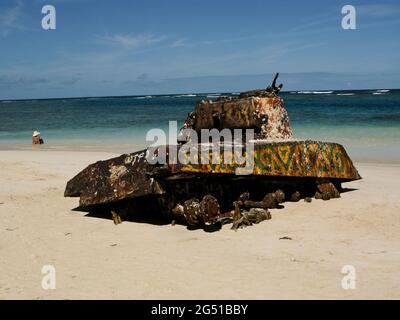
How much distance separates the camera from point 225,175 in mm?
5324

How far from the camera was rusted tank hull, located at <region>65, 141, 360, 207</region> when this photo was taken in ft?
16.8

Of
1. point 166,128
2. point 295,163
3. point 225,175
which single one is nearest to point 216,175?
point 225,175

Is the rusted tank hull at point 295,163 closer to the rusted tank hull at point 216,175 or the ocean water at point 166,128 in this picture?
the rusted tank hull at point 216,175

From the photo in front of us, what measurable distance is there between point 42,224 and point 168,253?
77.0 inches

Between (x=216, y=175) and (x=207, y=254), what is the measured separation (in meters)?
1.21

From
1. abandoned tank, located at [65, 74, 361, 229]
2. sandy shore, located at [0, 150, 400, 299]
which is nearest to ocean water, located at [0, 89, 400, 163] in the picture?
abandoned tank, located at [65, 74, 361, 229]

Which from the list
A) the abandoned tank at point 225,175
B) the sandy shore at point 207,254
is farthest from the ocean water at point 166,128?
the sandy shore at point 207,254

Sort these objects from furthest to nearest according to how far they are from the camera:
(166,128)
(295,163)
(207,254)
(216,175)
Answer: (166,128)
(295,163)
(216,175)
(207,254)

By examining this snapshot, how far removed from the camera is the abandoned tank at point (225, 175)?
201 inches

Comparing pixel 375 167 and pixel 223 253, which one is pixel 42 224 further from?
pixel 375 167

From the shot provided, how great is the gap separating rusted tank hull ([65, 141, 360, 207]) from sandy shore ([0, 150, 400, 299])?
1.12 feet

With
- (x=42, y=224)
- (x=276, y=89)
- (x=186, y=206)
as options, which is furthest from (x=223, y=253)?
(x=276, y=89)

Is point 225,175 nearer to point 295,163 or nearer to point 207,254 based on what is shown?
point 295,163

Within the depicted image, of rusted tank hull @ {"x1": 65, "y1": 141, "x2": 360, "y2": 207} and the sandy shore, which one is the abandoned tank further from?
the sandy shore
